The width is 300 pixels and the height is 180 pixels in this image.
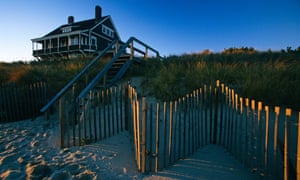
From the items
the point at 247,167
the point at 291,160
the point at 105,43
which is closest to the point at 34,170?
the point at 247,167

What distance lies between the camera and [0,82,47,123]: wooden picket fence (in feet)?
20.4

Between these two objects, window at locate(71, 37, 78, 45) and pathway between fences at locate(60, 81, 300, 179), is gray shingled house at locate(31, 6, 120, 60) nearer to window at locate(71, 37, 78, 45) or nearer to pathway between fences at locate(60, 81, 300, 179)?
window at locate(71, 37, 78, 45)

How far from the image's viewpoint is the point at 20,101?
640 cm

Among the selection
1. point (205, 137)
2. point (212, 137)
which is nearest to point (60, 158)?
point (205, 137)

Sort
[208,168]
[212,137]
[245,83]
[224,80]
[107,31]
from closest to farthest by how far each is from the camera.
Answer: [208,168] < [212,137] < [245,83] < [224,80] < [107,31]

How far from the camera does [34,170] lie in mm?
2916

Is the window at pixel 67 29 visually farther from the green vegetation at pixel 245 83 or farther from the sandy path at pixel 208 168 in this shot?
the sandy path at pixel 208 168

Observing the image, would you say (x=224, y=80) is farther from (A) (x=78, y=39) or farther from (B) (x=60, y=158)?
(A) (x=78, y=39)

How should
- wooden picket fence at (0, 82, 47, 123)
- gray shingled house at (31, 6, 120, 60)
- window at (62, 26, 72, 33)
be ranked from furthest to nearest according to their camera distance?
window at (62, 26, 72, 33) < gray shingled house at (31, 6, 120, 60) < wooden picket fence at (0, 82, 47, 123)

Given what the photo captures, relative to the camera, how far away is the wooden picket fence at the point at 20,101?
6203mm

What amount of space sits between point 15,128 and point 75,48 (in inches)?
890

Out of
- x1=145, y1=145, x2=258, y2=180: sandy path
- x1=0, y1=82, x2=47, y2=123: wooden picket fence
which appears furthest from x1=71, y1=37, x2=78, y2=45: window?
x1=145, y1=145, x2=258, y2=180: sandy path

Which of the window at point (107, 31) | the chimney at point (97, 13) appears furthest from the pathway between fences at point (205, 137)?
the chimney at point (97, 13)

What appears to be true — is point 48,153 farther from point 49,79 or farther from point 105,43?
point 105,43
